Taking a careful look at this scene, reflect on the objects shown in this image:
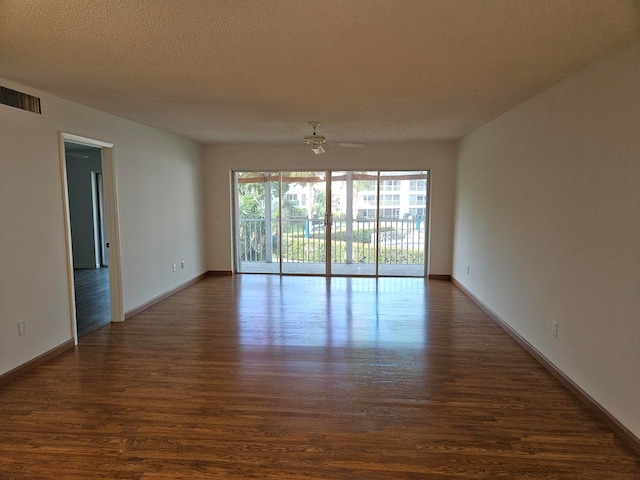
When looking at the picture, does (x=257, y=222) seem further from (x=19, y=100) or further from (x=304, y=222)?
(x=19, y=100)

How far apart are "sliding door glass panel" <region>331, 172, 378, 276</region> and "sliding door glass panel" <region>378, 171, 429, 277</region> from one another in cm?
19

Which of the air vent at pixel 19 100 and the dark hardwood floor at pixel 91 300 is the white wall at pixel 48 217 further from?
the dark hardwood floor at pixel 91 300

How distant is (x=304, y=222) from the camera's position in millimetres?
7375

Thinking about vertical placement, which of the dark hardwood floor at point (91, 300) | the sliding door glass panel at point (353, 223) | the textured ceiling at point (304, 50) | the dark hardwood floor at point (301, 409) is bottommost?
the dark hardwood floor at point (301, 409)

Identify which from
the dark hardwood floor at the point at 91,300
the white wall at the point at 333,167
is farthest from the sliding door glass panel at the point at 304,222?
the dark hardwood floor at the point at 91,300

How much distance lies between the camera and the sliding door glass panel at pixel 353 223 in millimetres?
6852

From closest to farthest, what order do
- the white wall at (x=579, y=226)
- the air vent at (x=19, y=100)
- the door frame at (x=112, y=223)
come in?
the white wall at (x=579, y=226)
the air vent at (x=19, y=100)
the door frame at (x=112, y=223)

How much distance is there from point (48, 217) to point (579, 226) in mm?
4314

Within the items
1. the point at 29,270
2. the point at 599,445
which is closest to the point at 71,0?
the point at 29,270

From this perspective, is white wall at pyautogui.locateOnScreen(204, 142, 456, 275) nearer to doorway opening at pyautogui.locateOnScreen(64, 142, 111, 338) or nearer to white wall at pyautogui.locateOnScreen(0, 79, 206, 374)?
white wall at pyautogui.locateOnScreen(0, 79, 206, 374)

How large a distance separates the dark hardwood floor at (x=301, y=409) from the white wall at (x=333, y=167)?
101 inches

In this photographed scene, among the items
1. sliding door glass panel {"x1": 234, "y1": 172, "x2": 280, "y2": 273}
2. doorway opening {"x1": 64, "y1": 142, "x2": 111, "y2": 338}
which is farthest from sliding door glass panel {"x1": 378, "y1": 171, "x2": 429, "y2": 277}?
doorway opening {"x1": 64, "y1": 142, "x2": 111, "y2": 338}

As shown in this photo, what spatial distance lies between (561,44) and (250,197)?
5.88 m

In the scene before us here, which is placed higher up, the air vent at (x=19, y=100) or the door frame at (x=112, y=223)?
the air vent at (x=19, y=100)
